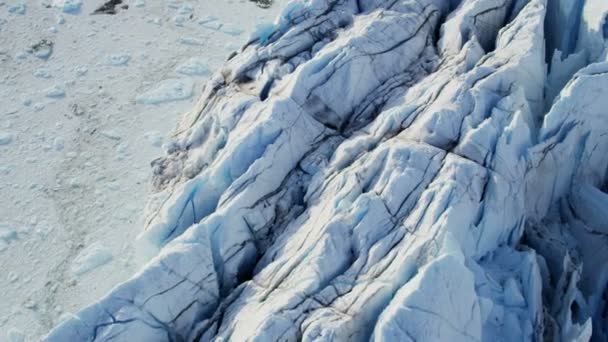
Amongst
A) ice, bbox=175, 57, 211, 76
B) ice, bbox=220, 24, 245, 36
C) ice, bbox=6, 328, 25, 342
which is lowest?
ice, bbox=6, 328, 25, 342

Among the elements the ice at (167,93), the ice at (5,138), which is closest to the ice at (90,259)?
the ice at (5,138)

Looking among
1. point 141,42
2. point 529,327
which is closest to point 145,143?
point 141,42

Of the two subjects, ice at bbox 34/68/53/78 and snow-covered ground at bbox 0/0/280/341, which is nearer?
snow-covered ground at bbox 0/0/280/341

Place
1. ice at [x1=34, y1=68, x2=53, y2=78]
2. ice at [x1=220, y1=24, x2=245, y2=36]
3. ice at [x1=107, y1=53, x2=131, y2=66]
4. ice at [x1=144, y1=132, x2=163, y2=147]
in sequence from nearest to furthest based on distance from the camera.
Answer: ice at [x1=144, y1=132, x2=163, y2=147] → ice at [x1=34, y1=68, x2=53, y2=78] → ice at [x1=107, y1=53, x2=131, y2=66] → ice at [x1=220, y1=24, x2=245, y2=36]

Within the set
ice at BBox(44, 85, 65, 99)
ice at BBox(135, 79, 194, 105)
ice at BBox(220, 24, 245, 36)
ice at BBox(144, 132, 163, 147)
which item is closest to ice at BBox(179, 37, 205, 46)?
ice at BBox(220, 24, 245, 36)

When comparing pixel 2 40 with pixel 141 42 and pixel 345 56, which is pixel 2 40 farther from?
pixel 345 56

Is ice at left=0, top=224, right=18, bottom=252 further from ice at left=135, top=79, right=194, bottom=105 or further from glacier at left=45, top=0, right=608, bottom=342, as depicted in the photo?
ice at left=135, top=79, right=194, bottom=105

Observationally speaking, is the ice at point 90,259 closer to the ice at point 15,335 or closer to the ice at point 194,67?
the ice at point 15,335
